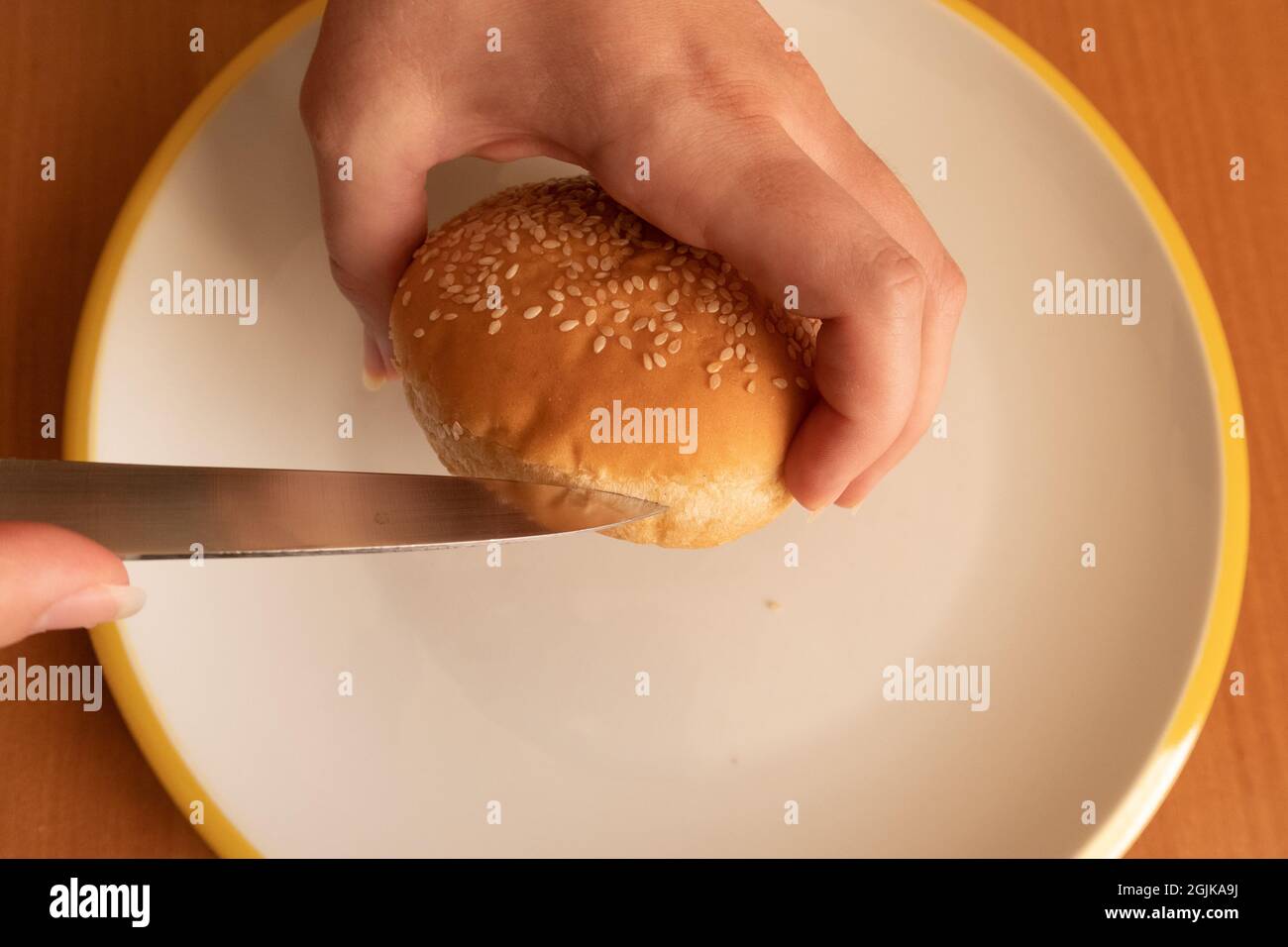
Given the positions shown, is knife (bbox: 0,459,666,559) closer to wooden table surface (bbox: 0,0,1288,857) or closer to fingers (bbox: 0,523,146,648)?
fingers (bbox: 0,523,146,648)

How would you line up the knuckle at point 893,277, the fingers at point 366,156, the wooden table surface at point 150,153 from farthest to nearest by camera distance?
the wooden table surface at point 150,153 → the fingers at point 366,156 → the knuckle at point 893,277

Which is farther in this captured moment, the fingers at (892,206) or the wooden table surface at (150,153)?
the wooden table surface at (150,153)

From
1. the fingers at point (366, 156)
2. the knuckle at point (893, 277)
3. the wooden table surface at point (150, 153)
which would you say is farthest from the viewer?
the wooden table surface at point (150, 153)

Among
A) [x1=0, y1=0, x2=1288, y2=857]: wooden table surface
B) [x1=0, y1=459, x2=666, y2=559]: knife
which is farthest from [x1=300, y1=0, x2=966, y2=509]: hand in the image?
[x1=0, y1=0, x2=1288, y2=857]: wooden table surface

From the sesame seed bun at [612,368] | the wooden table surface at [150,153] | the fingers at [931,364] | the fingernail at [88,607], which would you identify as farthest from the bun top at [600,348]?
the wooden table surface at [150,153]

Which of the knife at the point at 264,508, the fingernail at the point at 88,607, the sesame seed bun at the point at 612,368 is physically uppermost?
the sesame seed bun at the point at 612,368

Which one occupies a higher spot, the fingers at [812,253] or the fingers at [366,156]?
the fingers at [366,156]

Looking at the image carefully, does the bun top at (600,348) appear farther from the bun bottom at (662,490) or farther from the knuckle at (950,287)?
the knuckle at (950,287)
